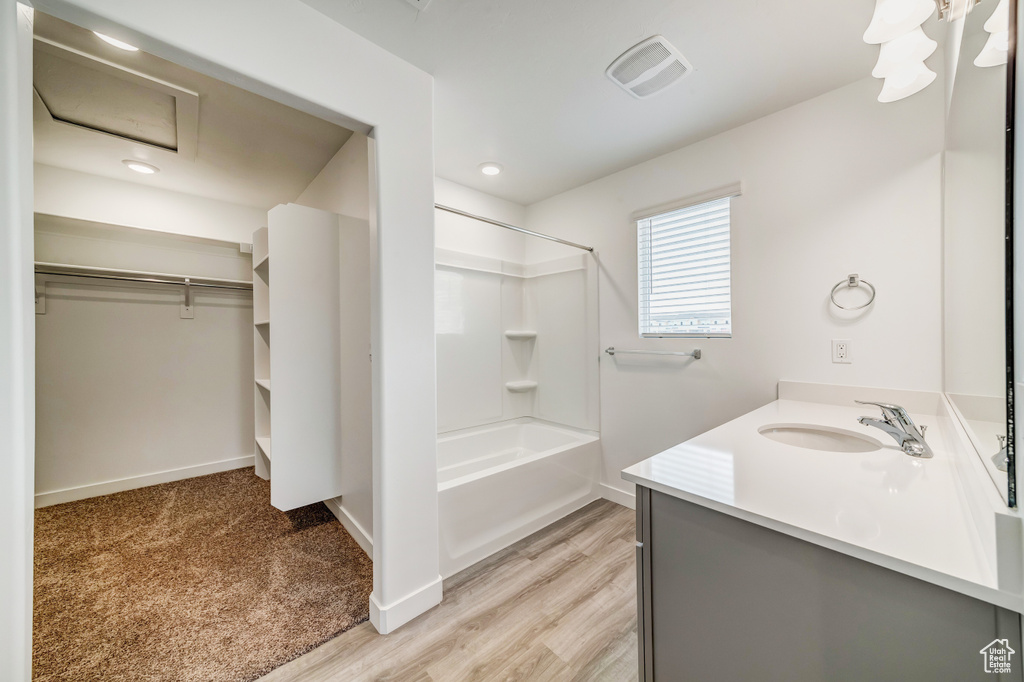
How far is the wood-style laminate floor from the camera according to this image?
4.23 feet

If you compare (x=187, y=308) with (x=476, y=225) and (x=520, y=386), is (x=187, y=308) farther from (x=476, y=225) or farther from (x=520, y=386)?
(x=520, y=386)

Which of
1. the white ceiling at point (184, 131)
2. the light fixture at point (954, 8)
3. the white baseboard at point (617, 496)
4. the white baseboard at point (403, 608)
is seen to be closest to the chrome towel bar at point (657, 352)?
the white baseboard at point (617, 496)

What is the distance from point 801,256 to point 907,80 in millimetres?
770

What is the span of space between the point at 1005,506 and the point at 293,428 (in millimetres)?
2498

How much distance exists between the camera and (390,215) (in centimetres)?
149

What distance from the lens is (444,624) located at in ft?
4.96

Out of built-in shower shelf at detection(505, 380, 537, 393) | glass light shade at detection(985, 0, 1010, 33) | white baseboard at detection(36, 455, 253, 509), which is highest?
glass light shade at detection(985, 0, 1010, 33)

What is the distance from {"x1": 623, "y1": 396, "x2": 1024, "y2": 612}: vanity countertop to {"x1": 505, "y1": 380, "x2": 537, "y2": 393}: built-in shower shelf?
1.96 metres

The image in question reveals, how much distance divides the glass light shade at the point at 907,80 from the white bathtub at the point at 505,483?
7.26 ft

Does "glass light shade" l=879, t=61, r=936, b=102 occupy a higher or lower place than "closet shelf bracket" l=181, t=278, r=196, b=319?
higher

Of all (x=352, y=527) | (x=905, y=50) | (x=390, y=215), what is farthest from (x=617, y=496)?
(x=905, y=50)

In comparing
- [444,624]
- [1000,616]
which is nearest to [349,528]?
[444,624]

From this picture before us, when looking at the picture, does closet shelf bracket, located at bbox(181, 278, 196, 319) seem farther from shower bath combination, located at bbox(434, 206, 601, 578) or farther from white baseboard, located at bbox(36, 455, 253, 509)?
→ shower bath combination, located at bbox(434, 206, 601, 578)

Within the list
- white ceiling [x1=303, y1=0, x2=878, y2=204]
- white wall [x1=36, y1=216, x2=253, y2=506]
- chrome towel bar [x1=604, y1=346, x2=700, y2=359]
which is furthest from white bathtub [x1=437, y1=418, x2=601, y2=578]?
white wall [x1=36, y1=216, x2=253, y2=506]
